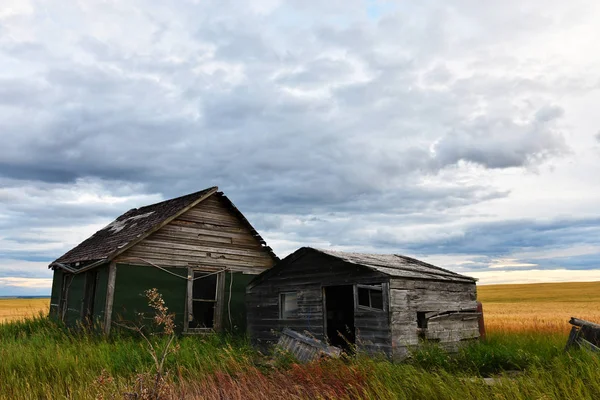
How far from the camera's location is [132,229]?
17828 mm

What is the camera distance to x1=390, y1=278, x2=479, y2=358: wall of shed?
12.1 metres

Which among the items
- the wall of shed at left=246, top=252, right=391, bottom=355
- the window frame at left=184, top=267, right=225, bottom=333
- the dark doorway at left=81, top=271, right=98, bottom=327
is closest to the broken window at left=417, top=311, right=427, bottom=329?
the wall of shed at left=246, top=252, right=391, bottom=355

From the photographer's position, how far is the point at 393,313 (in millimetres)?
12031

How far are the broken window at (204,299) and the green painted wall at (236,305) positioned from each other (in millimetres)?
457

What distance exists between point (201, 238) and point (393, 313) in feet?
27.1

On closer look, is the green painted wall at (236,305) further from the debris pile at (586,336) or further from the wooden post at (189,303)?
the debris pile at (586,336)

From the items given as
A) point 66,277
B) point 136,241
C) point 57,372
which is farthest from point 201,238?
point 57,372

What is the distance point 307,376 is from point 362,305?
6475 mm

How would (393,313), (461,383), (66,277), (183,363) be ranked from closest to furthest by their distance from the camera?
(461,383) → (183,363) → (393,313) → (66,277)

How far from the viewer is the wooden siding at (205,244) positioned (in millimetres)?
16375

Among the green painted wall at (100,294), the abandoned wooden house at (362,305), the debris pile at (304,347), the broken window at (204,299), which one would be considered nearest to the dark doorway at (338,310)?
the abandoned wooden house at (362,305)

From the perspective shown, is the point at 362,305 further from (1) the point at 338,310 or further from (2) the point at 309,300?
(1) the point at 338,310

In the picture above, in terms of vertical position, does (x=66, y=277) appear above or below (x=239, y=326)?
above

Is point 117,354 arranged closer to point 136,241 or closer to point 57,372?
point 57,372
